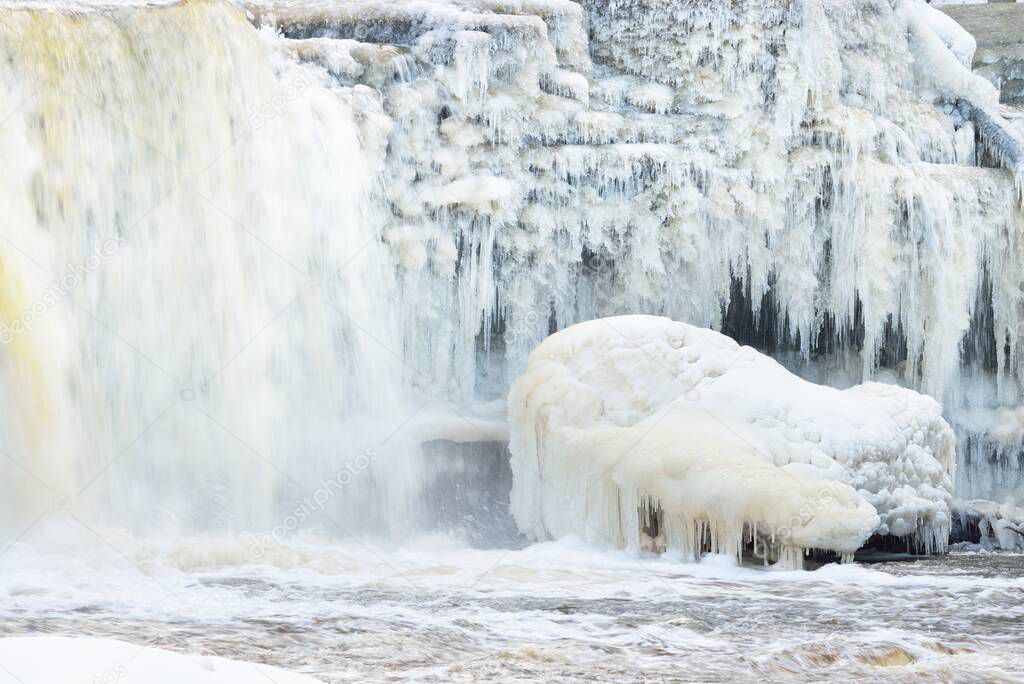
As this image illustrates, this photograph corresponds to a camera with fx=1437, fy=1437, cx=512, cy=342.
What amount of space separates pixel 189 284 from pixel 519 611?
386 centimetres

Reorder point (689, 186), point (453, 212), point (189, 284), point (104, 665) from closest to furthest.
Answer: point (104, 665) < point (189, 284) < point (453, 212) < point (689, 186)

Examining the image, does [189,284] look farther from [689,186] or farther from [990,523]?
[990,523]

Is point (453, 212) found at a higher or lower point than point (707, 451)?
higher

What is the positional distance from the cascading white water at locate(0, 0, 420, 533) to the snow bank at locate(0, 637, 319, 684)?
4790 millimetres

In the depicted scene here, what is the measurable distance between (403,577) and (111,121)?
12.4 ft

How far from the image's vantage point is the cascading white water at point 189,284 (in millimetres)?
9203

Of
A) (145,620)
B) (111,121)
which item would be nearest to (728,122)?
(111,121)

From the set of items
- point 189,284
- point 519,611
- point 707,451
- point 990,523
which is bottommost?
point 990,523

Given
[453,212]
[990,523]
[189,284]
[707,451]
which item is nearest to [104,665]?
[707,451]

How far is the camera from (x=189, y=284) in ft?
32.3

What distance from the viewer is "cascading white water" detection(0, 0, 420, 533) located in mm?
9203

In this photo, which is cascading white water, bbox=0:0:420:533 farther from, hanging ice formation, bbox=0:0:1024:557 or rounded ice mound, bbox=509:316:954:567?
rounded ice mound, bbox=509:316:954:567

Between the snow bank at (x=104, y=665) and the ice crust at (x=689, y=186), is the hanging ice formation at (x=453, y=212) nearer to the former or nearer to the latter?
the ice crust at (x=689, y=186)

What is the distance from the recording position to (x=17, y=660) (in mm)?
4238
